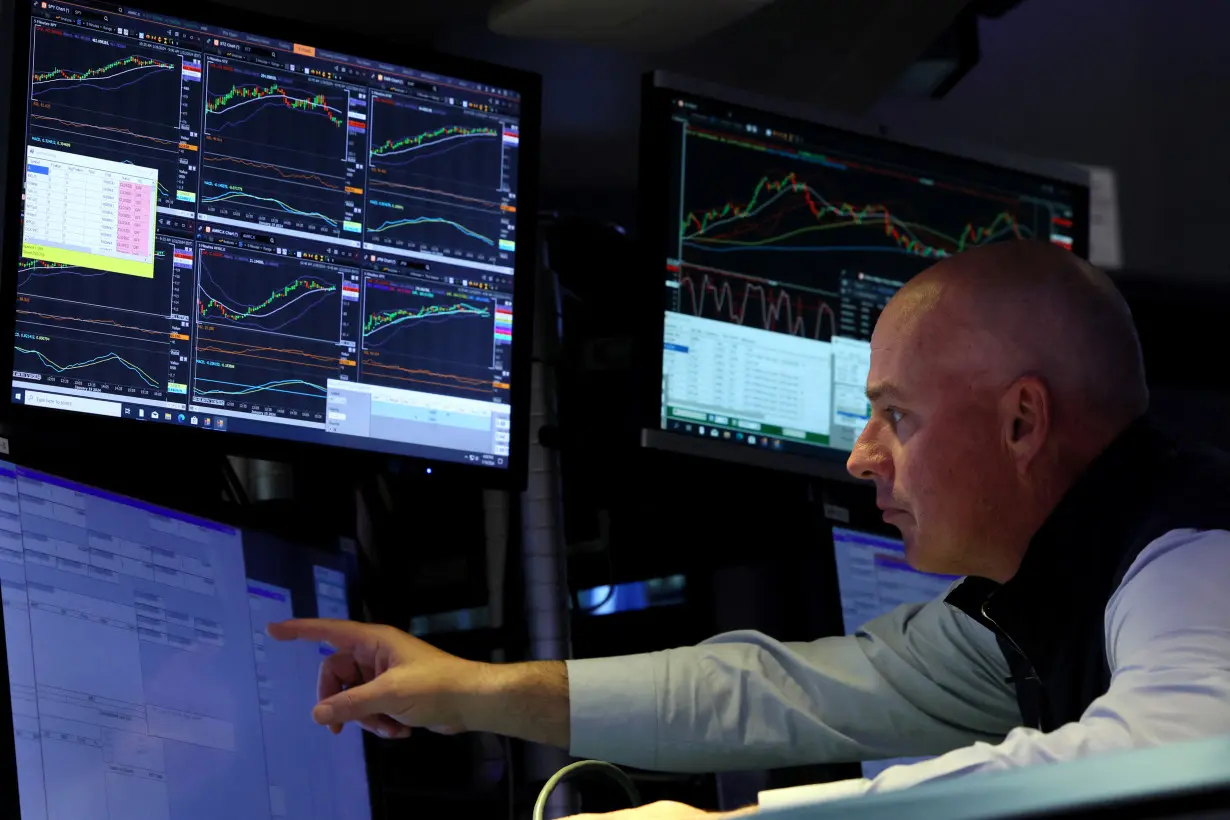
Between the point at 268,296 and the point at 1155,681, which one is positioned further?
the point at 268,296

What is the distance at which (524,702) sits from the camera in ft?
5.25

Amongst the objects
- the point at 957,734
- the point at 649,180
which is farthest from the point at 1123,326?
the point at 649,180

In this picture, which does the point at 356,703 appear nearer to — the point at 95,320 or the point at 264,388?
the point at 264,388

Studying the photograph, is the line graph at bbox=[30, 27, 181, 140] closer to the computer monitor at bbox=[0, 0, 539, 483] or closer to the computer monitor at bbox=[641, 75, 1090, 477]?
the computer monitor at bbox=[0, 0, 539, 483]

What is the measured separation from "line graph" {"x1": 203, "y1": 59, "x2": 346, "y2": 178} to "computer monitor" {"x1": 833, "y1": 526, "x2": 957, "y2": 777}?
81 cm

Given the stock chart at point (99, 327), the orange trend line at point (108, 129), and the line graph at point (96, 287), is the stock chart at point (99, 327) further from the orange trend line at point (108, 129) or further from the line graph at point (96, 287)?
the orange trend line at point (108, 129)

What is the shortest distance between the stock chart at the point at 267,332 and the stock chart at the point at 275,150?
52mm

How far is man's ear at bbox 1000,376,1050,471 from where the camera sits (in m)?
1.43

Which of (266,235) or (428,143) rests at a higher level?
(428,143)

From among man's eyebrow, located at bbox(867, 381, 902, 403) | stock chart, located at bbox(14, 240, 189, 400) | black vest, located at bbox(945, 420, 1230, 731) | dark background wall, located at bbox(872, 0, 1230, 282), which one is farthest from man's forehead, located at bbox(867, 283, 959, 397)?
dark background wall, located at bbox(872, 0, 1230, 282)

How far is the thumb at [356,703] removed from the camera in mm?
1510

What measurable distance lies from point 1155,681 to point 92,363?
101 centimetres

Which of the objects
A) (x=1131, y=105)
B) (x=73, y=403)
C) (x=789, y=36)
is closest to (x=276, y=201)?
(x=73, y=403)

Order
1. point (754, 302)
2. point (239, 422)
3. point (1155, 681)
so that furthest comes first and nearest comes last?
point (754, 302)
point (239, 422)
point (1155, 681)
